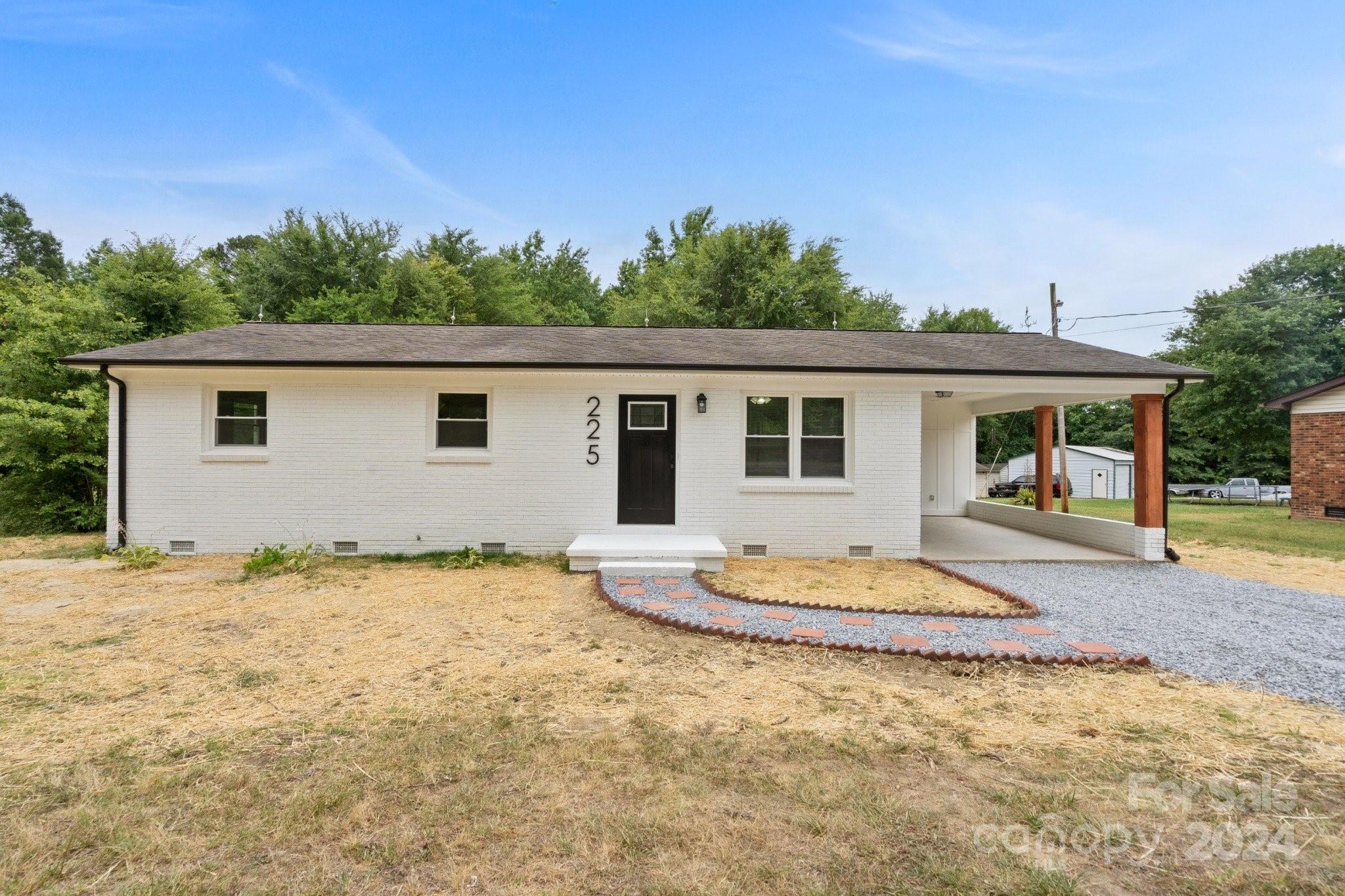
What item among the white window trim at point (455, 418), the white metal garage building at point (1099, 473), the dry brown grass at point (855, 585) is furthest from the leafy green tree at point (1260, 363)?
the white window trim at point (455, 418)

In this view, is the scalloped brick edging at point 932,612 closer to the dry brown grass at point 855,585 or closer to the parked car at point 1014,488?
the dry brown grass at point 855,585

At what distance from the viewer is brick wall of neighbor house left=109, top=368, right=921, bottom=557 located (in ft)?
27.3

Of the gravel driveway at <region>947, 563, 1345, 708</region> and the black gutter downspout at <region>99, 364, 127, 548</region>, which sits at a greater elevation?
the black gutter downspout at <region>99, 364, 127, 548</region>

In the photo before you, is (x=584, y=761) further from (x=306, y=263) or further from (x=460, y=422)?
(x=306, y=263)

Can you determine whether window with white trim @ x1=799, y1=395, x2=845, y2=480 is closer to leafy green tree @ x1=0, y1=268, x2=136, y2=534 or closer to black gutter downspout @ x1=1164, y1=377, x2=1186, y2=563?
black gutter downspout @ x1=1164, y1=377, x2=1186, y2=563

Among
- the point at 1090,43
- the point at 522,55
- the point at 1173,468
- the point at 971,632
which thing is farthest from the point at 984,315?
the point at 971,632

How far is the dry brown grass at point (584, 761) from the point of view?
208 cm

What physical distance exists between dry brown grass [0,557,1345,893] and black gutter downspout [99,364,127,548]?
13.2 feet

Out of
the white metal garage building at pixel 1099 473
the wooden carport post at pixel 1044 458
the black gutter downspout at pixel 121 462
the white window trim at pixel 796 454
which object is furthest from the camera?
the white metal garage building at pixel 1099 473

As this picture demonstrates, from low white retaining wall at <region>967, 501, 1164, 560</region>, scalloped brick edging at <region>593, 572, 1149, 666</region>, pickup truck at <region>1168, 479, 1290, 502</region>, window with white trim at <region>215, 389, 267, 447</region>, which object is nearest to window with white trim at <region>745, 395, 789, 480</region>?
scalloped brick edging at <region>593, 572, 1149, 666</region>

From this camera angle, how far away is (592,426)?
8406mm

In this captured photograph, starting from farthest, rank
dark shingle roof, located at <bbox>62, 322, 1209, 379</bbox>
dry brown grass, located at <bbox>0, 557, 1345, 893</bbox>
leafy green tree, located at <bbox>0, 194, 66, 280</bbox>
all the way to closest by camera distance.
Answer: leafy green tree, located at <bbox>0, 194, 66, 280</bbox> → dark shingle roof, located at <bbox>62, 322, 1209, 379</bbox> → dry brown grass, located at <bbox>0, 557, 1345, 893</bbox>

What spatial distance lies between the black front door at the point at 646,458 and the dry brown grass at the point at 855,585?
57.2 inches

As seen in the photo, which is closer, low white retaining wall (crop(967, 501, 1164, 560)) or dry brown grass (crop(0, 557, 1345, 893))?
dry brown grass (crop(0, 557, 1345, 893))
